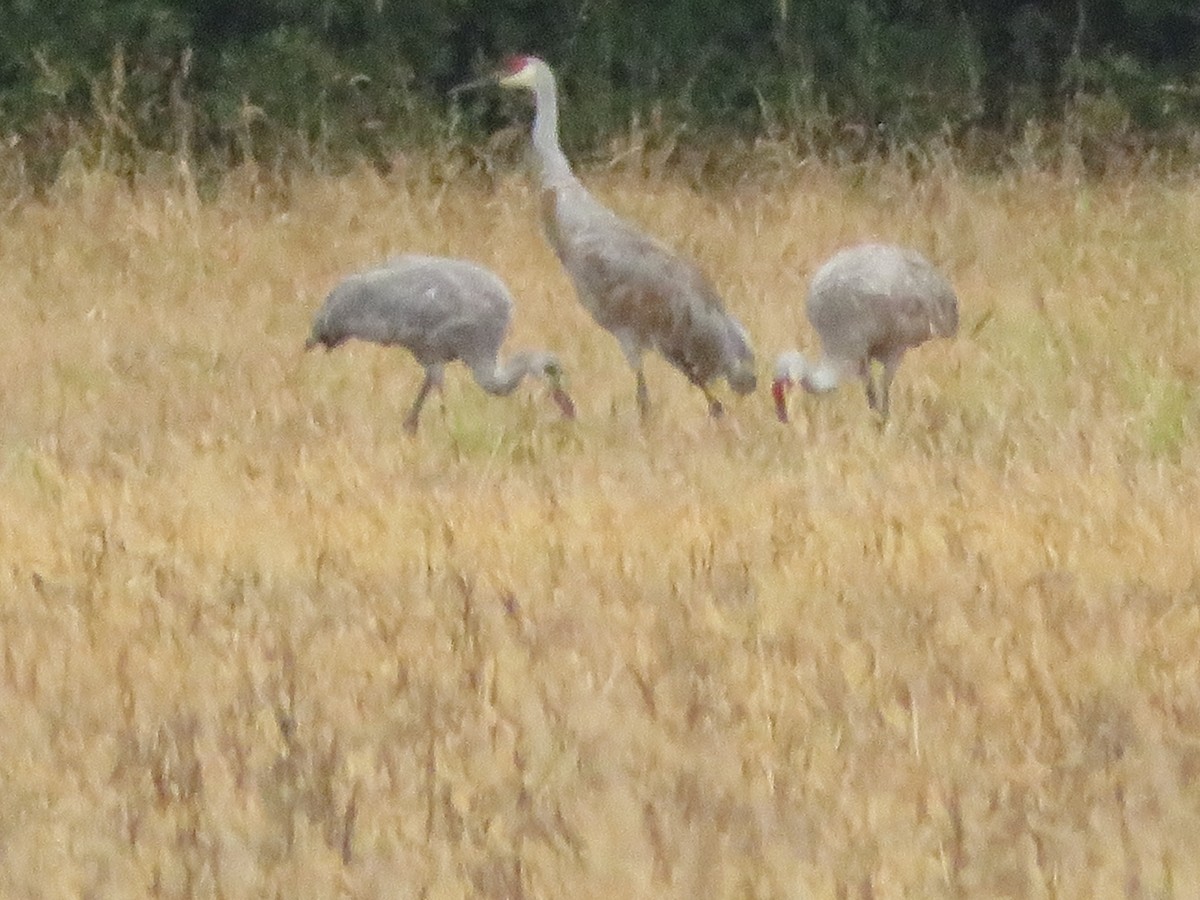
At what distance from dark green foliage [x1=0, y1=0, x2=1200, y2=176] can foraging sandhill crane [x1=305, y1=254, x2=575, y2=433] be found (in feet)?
15.0

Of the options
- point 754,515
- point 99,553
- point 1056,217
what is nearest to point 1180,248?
point 1056,217

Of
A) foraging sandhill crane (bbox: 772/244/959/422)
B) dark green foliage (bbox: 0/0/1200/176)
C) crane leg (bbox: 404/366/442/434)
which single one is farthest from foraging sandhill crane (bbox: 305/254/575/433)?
dark green foliage (bbox: 0/0/1200/176)

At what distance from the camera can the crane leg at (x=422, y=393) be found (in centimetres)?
716

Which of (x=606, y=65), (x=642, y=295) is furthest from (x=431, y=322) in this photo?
(x=606, y=65)

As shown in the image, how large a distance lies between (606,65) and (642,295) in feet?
19.6

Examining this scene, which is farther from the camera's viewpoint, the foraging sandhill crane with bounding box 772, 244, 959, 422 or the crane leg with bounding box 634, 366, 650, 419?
the foraging sandhill crane with bounding box 772, 244, 959, 422

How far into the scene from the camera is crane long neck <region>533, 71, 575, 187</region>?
27.2 ft

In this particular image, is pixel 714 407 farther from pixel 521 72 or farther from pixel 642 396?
pixel 521 72

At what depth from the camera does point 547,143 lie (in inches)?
332

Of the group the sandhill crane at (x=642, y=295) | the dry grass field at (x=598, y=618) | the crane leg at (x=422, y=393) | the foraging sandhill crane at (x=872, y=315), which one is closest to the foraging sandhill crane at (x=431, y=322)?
the crane leg at (x=422, y=393)

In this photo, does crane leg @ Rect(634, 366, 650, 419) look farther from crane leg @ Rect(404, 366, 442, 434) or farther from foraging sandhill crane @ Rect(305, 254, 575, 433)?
crane leg @ Rect(404, 366, 442, 434)

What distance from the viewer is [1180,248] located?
31.7 feet

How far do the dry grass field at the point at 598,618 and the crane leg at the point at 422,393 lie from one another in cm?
7

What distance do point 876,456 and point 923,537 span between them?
1.09m
